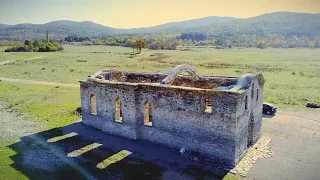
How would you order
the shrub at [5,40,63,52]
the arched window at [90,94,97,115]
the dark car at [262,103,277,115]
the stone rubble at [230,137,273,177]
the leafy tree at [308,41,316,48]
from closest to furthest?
1. the stone rubble at [230,137,273,177]
2. the arched window at [90,94,97,115]
3. the dark car at [262,103,277,115]
4. the shrub at [5,40,63,52]
5. the leafy tree at [308,41,316,48]

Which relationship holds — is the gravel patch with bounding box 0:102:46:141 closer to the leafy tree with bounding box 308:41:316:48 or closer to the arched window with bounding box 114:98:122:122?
the arched window with bounding box 114:98:122:122

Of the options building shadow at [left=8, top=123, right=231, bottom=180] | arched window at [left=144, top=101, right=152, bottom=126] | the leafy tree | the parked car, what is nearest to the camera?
building shadow at [left=8, top=123, right=231, bottom=180]

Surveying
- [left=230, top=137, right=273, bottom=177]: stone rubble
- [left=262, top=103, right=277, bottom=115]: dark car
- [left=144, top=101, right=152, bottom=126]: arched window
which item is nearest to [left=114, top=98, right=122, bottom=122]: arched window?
[left=144, top=101, right=152, bottom=126]: arched window

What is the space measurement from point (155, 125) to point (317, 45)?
4473 inches

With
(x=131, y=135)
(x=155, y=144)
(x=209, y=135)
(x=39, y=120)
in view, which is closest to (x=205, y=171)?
(x=209, y=135)

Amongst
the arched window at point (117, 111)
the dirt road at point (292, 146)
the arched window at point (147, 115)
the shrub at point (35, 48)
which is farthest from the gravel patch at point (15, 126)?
the shrub at point (35, 48)

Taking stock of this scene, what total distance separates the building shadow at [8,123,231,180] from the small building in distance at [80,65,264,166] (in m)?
0.86

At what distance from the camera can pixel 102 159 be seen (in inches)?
718

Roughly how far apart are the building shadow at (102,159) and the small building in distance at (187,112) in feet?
2.81

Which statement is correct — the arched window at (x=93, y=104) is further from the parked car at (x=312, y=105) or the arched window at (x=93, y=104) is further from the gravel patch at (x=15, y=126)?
the parked car at (x=312, y=105)

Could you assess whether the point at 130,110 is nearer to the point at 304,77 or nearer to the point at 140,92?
the point at 140,92

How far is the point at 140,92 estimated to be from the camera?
20.3 m

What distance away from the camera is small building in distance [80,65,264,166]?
16891mm

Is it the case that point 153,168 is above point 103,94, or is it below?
below
